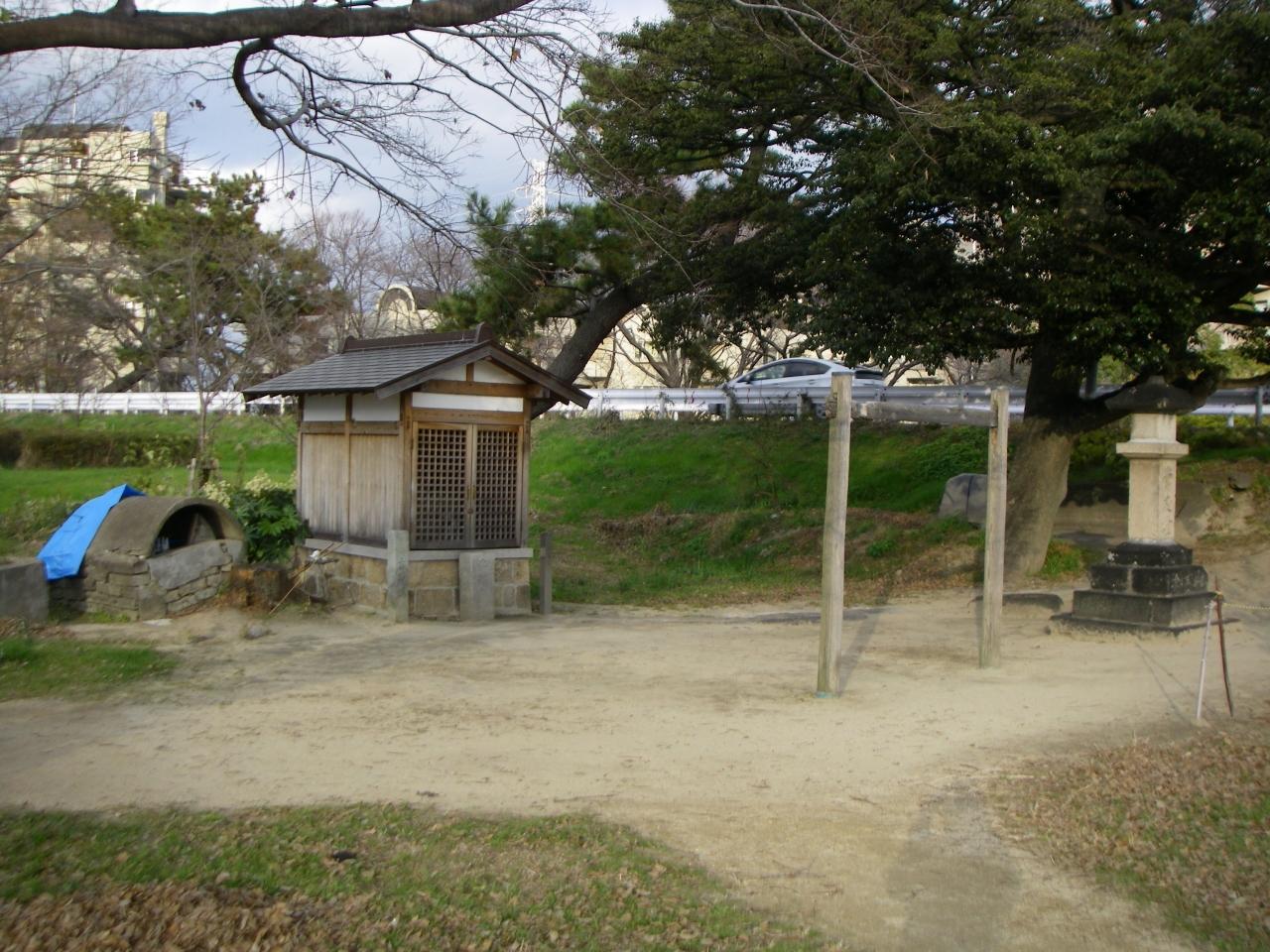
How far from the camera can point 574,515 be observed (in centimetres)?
2420

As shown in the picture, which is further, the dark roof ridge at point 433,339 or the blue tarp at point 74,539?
the dark roof ridge at point 433,339

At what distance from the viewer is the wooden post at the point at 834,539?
8.83 metres

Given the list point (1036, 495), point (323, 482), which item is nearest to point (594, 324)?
point (323, 482)

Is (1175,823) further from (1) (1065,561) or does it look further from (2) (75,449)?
(2) (75,449)

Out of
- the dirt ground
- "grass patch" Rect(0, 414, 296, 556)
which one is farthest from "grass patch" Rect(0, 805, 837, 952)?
"grass patch" Rect(0, 414, 296, 556)

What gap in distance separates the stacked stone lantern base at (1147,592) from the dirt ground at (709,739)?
27 centimetres

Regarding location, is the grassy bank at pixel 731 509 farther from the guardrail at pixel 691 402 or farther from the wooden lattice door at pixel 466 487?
the wooden lattice door at pixel 466 487

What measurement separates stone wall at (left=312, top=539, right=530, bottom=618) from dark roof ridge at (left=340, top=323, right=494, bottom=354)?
99.5 inches

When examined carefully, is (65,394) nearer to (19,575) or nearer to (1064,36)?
(19,575)

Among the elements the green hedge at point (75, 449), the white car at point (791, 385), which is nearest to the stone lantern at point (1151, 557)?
the white car at point (791, 385)

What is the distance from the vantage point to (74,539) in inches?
489

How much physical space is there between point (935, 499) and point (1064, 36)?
8945mm

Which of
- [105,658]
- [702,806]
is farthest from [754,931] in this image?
[105,658]

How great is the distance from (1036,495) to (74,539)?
1220 centimetres
